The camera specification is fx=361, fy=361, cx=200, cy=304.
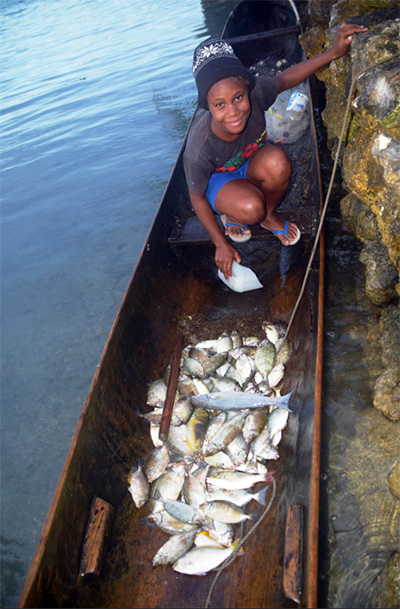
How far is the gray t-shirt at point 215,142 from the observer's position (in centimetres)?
306

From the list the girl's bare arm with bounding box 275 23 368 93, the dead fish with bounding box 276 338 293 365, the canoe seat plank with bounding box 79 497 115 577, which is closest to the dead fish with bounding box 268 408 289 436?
the dead fish with bounding box 276 338 293 365

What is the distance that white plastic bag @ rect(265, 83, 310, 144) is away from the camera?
514 cm

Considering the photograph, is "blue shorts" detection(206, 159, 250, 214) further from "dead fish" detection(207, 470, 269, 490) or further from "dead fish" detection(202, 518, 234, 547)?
"dead fish" detection(202, 518, 234, 547)

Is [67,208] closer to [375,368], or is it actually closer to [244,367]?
[244,367]

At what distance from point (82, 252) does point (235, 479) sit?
4472 millimetres

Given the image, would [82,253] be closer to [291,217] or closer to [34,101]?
[291,217]

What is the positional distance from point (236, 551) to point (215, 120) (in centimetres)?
305

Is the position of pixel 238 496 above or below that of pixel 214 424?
below

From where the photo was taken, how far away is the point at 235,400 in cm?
275

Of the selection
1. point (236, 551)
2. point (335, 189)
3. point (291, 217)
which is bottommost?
point (236, 551)

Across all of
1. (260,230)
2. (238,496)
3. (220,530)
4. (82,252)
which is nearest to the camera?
(220,530)

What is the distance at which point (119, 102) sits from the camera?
411 inches

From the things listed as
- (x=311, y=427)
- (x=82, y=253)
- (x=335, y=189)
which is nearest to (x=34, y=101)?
(x=82, y=253)

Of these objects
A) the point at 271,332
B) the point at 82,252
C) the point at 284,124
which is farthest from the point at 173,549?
the point at 284,124
